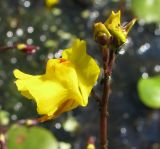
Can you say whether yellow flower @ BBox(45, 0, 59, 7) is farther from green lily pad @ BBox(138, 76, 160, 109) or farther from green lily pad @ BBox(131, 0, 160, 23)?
green lily pad @ BBox(138, 76, 160, 109)

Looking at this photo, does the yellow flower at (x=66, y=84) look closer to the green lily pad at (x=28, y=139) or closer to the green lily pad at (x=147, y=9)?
the green lily pad at (x=28, y=139)

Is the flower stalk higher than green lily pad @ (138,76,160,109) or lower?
higher

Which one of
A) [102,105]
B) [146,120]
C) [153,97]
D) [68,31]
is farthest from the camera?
[68,31]

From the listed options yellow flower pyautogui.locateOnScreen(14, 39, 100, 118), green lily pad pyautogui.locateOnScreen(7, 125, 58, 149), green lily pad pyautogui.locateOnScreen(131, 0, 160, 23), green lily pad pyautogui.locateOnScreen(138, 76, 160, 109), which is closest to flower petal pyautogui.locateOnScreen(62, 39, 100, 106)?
yellow flower pyautogui.locateOnScreen(14, 39, 100, 118)

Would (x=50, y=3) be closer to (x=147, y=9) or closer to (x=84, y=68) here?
(x=147, y=9)

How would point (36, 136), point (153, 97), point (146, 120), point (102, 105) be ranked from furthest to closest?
1. point (146, 120)
2. point (153, 97)
3. point (36, 136)
4. point (102, 105)

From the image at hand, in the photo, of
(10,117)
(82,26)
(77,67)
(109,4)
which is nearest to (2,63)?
(10,117)

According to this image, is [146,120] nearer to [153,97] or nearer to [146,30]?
[153,97]
